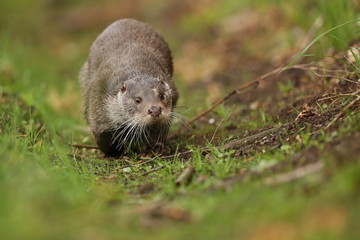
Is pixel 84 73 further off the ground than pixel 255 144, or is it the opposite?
pixel 84 73

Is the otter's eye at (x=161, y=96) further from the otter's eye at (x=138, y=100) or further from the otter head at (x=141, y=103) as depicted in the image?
the otter's eye at (x=138, y=100)

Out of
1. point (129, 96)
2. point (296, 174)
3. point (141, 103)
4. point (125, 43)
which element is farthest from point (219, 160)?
point (125, 43)

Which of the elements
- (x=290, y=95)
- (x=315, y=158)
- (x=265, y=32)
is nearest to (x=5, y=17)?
(x=265, y=32)

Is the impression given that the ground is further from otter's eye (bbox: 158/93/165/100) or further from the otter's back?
the otter's back

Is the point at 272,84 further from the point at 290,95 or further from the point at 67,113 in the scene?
the point at 67,113

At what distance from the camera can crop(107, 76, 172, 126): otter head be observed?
6.02 metres

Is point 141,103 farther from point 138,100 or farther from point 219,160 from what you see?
point 219,160

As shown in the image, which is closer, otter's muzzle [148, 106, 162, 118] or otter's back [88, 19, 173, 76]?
otter's muzzle [148, 106, 162, 118]

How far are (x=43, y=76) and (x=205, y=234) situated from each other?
332 inches

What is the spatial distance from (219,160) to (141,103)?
5.09 ft

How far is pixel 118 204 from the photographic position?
422 centimetres

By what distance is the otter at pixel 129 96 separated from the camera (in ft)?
20.3

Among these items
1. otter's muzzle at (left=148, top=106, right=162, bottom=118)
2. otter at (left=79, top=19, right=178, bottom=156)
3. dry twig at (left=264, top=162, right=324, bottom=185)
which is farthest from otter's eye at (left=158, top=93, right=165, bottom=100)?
dry twig at (left=264, top=162, right=324, bottom=185)

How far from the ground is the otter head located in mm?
389
